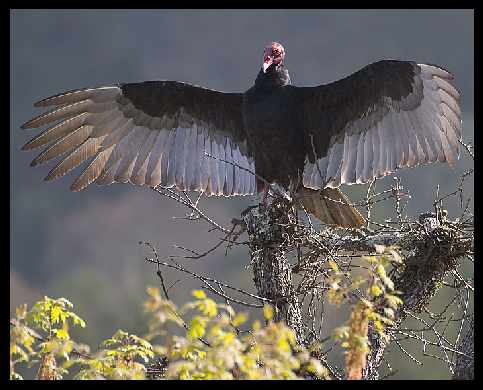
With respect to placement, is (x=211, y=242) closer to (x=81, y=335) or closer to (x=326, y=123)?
(x=81, y=335)

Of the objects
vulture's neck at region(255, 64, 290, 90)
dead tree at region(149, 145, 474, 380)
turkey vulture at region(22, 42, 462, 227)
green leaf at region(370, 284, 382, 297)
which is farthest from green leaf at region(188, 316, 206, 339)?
vulture's neck at region(255, 64, 290, 90)

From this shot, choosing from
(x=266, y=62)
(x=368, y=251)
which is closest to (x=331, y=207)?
(x=368, y=251)

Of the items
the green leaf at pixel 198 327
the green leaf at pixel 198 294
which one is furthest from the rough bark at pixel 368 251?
the green leaf at pixel 198 294

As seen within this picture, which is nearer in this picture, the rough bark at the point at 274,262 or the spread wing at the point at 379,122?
the rough bark at the point at 274,262

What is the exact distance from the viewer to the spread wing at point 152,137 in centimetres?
497

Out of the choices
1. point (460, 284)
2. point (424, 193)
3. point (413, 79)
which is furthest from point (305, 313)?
point (424, 193)

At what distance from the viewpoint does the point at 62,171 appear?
4.90 metres

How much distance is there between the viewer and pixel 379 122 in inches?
191

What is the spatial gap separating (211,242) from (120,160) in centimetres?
1495

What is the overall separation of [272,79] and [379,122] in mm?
613

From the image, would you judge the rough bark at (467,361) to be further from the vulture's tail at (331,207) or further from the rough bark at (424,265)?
the vulture's tail at (331,207)

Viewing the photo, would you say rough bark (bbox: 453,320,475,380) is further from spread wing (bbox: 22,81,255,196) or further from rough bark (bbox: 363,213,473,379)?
spread wing (bbox: 22,81,255,196)

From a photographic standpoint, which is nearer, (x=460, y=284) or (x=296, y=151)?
(x=460, y=284)

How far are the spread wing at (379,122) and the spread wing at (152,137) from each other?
448 millimetres
